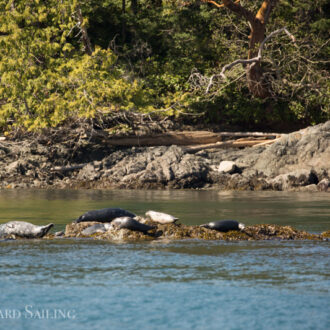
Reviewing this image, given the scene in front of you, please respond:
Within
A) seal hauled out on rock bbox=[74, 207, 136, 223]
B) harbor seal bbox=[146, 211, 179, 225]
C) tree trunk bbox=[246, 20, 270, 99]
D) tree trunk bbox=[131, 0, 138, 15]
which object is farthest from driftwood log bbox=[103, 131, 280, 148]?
harbor seal bbox=[146, 211, 179, 225]

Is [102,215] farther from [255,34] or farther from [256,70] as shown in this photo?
[256,70]

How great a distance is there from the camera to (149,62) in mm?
25047

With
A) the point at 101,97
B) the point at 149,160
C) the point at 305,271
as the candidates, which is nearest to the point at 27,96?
the point at 101,97

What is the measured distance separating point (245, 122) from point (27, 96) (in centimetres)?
988

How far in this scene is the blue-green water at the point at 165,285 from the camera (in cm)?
496

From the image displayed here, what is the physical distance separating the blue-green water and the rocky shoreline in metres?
8.84

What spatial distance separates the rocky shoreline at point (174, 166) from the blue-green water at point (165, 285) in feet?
29.0

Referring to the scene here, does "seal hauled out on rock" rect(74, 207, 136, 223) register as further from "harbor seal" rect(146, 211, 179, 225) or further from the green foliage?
the green foliage

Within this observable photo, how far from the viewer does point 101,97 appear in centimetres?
2039

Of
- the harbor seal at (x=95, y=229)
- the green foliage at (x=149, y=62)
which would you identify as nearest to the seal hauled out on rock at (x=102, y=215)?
the harbor seal at (x=95, y=229)

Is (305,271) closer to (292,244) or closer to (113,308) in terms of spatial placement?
(292,244)

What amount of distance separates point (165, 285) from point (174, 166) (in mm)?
13625

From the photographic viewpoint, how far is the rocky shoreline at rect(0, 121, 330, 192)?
1855 centimetres

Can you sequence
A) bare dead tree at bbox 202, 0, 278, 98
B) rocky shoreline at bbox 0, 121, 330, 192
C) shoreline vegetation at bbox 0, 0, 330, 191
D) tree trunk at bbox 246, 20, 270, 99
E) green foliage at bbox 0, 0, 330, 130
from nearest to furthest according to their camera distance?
rocky shoreline at bbox 0, 121, 330, 192
shoreline vegetation at bbox 0, 0, 330, 191
green foliage at bbox 0, 0, 330, 130
bare dead tree at bbox 202, 0, 278, 98
tree trunk at bbox 246, 20, 270, 99
